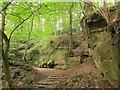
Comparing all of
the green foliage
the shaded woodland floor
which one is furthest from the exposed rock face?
the green foliage

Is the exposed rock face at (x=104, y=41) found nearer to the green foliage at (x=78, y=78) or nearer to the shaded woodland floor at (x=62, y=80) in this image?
the shaded woodland floor at (x=62, y=80)

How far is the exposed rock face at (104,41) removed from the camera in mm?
6754

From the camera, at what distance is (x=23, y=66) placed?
1109 centimetres

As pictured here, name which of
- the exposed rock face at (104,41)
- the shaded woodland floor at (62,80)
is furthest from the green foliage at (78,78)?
the exposed rock face at (104,41)

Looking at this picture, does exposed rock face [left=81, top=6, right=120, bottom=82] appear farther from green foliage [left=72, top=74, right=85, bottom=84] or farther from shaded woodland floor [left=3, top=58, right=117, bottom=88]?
green foliage [left=72, top=74, right=85, bottom=84]

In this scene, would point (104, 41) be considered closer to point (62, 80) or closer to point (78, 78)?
point (78, 78)

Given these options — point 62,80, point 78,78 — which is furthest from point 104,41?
point 62,80

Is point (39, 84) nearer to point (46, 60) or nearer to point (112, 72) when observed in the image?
point (112, 72)

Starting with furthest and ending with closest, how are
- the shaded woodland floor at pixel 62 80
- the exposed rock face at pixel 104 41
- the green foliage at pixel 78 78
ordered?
the green foliage at pixel 78 78
the shaded woodland floor at pixel 62 80
the exposed rock face at pixel 104 41

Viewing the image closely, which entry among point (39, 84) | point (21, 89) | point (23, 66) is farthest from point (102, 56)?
point (23, 66)

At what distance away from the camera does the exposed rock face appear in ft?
22.2

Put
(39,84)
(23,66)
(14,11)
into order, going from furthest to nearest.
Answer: (23,66), (39,84), (14,11)

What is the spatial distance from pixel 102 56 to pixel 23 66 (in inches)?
222

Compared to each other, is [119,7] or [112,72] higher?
[119,7]
